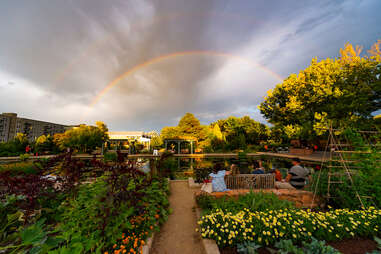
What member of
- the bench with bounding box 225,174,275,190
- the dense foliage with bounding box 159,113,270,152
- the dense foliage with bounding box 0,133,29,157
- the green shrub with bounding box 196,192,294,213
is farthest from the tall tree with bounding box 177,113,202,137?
the green shrub with bounding box 196,192,294,213

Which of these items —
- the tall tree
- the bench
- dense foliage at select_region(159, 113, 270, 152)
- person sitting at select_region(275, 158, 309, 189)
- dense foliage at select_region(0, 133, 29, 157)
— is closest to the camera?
person sitting at select_region(275, 158, 309, 189)

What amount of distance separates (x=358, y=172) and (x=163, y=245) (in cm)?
502

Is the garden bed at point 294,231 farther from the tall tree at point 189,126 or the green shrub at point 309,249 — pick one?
the tall tree at point 189,126

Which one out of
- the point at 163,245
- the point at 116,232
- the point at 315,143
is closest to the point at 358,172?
the point at 163,245

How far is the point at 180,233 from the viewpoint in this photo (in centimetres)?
316

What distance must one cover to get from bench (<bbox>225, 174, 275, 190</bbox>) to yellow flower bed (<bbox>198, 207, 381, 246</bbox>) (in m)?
1.97

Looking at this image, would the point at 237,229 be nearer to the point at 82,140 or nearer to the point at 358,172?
the point at 358,172

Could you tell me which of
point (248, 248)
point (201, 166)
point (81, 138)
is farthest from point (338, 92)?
point (81, 138)

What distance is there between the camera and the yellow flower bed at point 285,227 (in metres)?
2.46

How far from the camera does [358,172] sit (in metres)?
3.86

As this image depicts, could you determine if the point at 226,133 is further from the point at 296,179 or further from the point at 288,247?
the point at 288,247

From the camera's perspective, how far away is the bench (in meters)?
4.82

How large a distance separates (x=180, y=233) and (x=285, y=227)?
198 centimetres

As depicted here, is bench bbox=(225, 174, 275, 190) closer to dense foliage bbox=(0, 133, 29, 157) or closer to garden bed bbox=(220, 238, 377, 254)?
garden bed bbox=(220, 238, 377, 254)
